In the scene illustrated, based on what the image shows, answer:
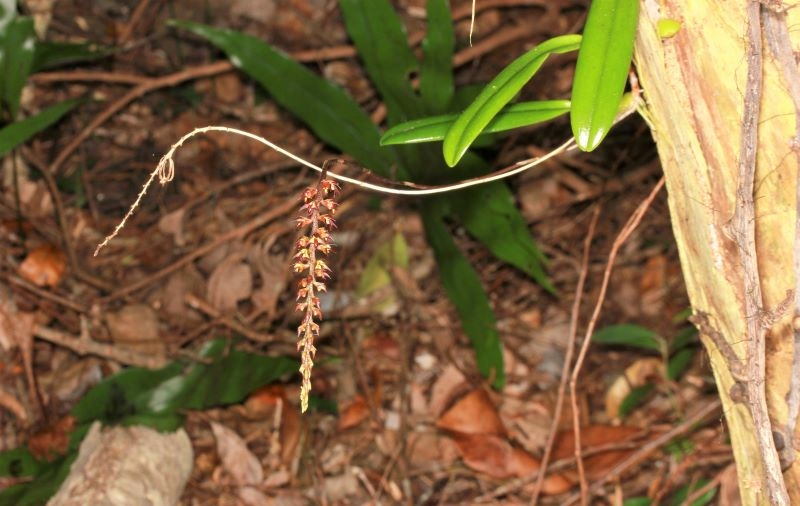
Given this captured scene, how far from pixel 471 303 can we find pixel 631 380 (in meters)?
0.50

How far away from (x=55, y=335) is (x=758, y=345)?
1.82 meters

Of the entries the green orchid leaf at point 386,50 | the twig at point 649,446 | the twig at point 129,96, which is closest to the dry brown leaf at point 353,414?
the twig at point 649,446

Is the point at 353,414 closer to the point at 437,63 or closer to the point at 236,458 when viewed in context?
the point at 236,458

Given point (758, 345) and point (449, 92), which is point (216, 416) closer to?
point (449, 92)

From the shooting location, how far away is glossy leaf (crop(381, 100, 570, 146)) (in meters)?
1.39

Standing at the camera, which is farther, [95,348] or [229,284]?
[229,284]

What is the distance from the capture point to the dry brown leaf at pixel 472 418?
7.81 feet

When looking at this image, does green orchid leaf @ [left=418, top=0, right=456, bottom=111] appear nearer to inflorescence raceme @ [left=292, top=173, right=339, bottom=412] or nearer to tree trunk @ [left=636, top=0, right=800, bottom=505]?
tree trunk @ [left=636, top=0, right=800, bottom=505]

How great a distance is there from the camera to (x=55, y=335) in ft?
8.03

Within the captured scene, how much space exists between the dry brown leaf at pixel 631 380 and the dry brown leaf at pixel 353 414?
0.65m

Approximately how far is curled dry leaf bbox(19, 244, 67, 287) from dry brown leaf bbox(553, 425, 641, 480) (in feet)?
4.76

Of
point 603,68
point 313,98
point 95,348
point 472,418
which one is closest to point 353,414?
point 472,418

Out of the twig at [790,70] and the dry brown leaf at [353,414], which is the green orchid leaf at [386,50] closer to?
the dry brown leaf at [353,414]

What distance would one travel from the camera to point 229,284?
267cm
